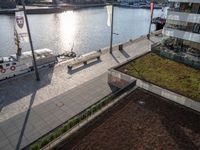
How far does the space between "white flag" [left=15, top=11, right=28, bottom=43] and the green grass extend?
35.4ft

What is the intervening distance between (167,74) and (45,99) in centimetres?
1252

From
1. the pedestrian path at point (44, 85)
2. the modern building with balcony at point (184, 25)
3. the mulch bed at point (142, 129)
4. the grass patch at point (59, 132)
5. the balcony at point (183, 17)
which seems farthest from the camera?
the modern building with balcony at point (184, 25)

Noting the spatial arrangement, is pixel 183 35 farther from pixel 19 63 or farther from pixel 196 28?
pixel 19 63

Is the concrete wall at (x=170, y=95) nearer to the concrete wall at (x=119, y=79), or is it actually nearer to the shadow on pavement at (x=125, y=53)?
the concrete wall at (x=119, y=79)

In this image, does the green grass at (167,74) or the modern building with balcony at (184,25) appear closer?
the green grass at (167,74)

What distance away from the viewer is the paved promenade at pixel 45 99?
42.8 feet

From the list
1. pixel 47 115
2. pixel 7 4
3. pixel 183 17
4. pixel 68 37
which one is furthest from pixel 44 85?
pixel 7 4

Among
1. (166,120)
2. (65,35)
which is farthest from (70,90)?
(65,35)

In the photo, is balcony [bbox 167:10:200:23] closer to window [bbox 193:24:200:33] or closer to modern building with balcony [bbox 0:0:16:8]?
window [bbox 193:24:200:33]

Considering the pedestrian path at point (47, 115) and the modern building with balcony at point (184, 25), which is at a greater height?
the modern building with balcony at point (184, 25)

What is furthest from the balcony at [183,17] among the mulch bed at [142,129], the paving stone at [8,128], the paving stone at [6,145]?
the paving stone at [6,145]

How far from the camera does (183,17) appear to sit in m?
24.8

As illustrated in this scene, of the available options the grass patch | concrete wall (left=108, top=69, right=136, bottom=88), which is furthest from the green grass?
the grass patch

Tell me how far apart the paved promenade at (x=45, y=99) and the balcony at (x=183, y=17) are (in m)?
12.5
